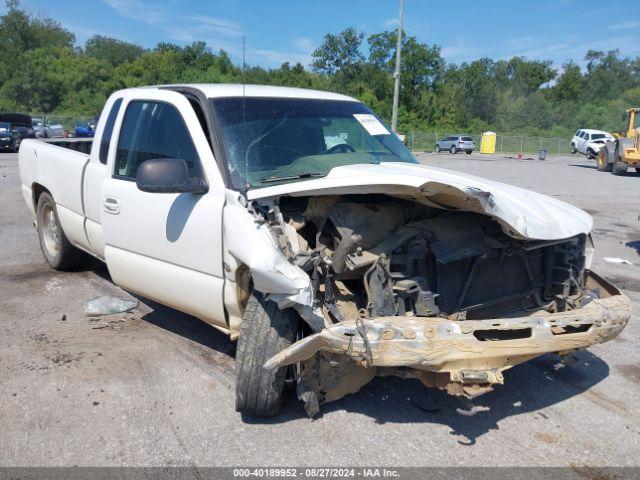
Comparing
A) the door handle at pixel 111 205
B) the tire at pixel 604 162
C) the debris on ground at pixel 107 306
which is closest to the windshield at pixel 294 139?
the door handle at pixel 111 205

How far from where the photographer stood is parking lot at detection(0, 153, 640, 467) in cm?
310

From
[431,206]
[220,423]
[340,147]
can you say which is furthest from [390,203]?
[220,423]

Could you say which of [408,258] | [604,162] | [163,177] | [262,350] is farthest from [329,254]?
[604,162]

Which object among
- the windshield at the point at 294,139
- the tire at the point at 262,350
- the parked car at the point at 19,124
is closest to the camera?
the tire at the point at 262,350

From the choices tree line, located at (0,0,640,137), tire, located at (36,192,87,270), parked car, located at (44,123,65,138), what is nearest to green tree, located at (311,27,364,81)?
tree line, located at (0,0,640,137)

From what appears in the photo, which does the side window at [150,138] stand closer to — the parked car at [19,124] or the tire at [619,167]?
the tire at [619,167]

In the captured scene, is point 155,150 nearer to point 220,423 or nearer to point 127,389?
point 127,389

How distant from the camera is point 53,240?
6445 mm

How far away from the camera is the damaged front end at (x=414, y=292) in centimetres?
296

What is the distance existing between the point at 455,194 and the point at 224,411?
6.09 ft

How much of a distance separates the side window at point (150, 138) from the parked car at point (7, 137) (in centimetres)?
2609

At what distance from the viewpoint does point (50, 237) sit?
6.52 m

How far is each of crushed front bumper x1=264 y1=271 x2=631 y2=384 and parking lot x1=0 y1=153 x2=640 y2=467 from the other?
51 cm

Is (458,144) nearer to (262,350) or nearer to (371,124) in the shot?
(371,124)
